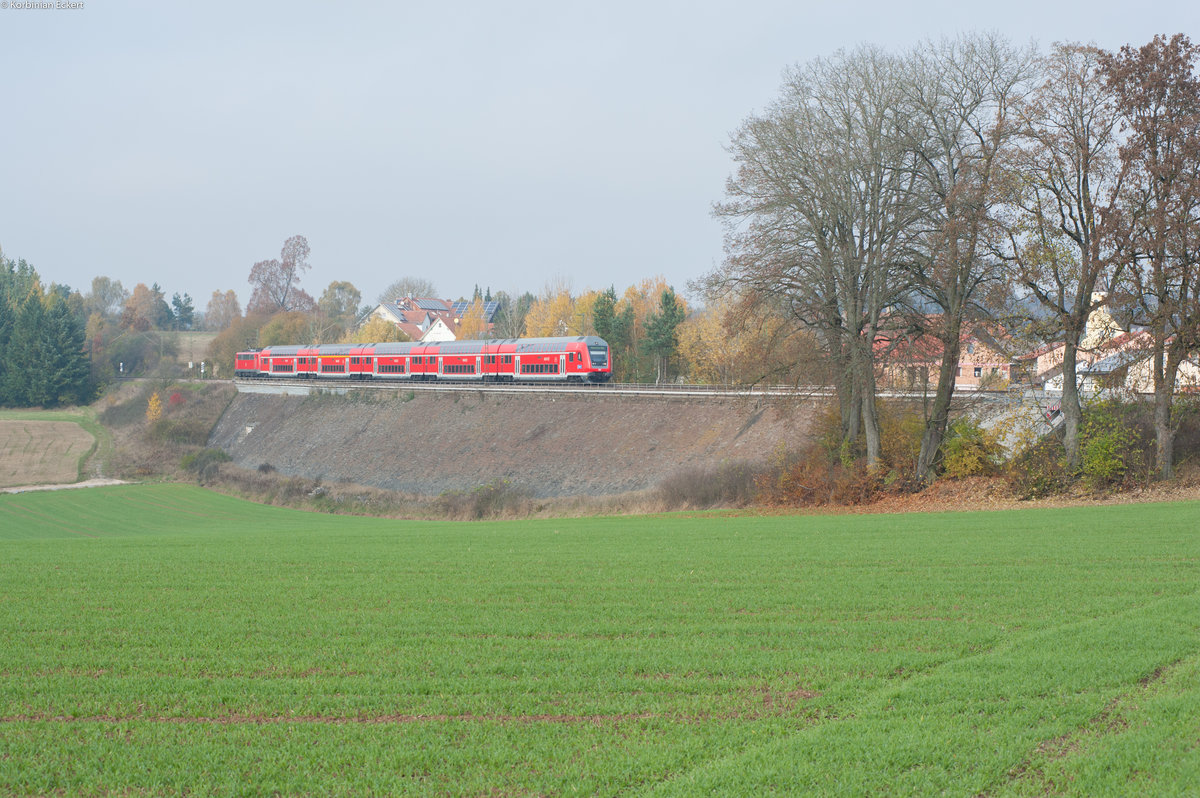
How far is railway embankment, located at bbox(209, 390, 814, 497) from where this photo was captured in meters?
44.5

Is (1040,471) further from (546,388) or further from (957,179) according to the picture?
(546,388)

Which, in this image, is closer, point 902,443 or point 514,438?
point 902,443

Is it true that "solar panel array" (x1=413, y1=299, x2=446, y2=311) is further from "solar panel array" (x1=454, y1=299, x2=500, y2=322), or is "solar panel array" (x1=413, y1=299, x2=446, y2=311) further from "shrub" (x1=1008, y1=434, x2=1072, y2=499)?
"shrub" (x1=1008, y1=434, x2=1072, y2=499)

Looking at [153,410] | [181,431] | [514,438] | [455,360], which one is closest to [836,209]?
[514,438]

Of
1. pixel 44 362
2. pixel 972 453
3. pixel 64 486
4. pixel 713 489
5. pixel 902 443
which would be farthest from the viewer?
pixel 44 362

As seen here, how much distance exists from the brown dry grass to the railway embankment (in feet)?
36.4

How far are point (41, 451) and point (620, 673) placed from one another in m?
69.7

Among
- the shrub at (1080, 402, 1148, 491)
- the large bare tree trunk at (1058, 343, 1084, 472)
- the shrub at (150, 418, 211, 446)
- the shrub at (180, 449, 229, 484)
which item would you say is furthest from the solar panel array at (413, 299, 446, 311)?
the shrub at (1080, 402, 1148, 491)

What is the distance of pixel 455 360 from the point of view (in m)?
64.1

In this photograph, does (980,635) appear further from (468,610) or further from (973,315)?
(973,315)

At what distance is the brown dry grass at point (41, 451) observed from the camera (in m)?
57.3

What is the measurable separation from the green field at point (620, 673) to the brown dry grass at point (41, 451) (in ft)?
158

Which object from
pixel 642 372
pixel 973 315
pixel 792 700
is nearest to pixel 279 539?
pixel 792 700

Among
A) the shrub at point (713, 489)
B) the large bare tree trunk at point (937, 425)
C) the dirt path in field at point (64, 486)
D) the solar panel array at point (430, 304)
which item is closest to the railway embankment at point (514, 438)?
the shrub at point (713, 489)
